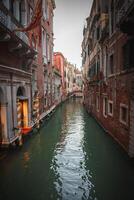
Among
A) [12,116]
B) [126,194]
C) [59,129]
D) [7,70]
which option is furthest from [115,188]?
[59,129]

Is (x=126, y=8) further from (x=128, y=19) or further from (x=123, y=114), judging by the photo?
(x=123, y=114)

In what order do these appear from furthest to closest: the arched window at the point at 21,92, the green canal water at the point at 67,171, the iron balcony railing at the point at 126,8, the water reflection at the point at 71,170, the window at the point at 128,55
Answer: the arched window at the point at 21,92 → the window at the point at 128,55 → the iron balcony railing at the point at 126,8 → the water reflection at the point at 71,170 → the green canal water at the point at 67,171

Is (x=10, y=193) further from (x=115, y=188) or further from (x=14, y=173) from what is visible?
(x=115, y=188)

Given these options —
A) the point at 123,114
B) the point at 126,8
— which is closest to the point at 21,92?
the point at 123,114

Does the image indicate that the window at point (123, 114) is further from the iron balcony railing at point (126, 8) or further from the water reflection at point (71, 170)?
the iron balcony railing at point (126, 8)

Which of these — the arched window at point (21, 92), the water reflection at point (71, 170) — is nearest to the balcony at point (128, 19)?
the water reflection at point (71, 170)

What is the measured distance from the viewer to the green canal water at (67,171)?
5496 millimetres

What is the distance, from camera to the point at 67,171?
7.01 m

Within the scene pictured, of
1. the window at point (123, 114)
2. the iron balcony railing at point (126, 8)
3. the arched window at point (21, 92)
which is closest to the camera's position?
the iron balcony railing at point (126, 8)

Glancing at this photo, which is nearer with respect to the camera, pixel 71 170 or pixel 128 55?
pixel 71 170

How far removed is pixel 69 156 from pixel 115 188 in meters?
3.12

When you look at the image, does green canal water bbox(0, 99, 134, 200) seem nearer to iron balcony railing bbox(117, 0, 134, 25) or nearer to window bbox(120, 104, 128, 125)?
window bbox(120, 104, 128, 125)

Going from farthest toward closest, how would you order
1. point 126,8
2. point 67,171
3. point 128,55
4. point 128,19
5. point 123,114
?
1. point 123,114
2. point 128,55
3. point 126,8
4. point 67,171
5. point 128,19

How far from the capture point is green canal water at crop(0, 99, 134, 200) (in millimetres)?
5496
